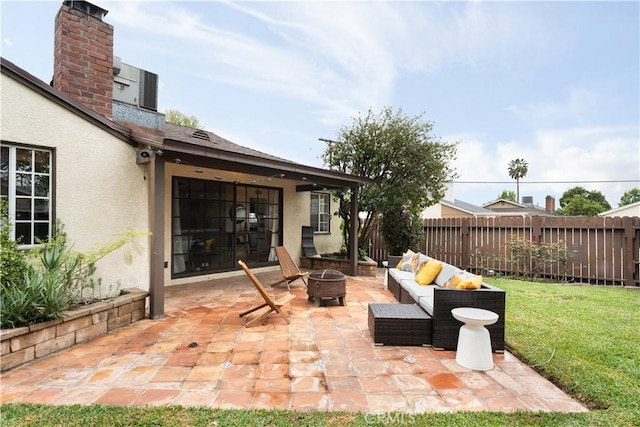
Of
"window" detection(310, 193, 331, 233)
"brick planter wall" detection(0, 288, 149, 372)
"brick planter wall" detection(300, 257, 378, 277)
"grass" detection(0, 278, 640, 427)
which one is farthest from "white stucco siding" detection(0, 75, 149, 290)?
"window" detection(310, 193, 331, 233)

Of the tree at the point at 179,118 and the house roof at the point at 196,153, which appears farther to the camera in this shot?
the tree at the point at 179,118

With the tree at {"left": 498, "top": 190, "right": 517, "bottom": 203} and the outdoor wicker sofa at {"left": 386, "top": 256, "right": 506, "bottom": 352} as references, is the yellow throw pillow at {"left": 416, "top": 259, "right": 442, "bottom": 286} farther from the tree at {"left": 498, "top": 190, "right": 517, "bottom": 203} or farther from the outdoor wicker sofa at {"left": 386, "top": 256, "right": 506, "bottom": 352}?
the tree at {"left": 498, "top": 190, "right": 517, "bottom": 203}

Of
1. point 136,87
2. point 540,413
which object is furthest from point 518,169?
point 540,413

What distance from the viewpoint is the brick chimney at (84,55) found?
15.2 ft

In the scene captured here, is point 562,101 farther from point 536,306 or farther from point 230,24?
point 230,24

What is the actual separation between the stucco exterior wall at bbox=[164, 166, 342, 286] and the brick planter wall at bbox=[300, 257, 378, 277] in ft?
1.46

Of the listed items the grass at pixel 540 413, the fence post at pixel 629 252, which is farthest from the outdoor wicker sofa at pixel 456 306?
the fence post at pixel 629 252

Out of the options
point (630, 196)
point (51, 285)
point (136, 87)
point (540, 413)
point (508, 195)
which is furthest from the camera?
point (508, 195)

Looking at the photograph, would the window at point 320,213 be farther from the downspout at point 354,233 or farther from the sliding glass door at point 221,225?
the downspout at point 354,233

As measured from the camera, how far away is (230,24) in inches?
339

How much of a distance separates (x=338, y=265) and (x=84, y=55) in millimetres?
7254

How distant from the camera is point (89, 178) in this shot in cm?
435

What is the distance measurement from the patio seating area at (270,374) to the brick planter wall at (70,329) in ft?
0.38

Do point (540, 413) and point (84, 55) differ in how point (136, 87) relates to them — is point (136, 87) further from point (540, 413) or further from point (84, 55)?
point (540, 413)
